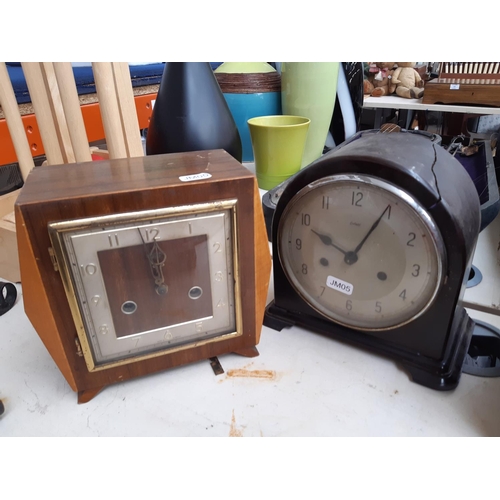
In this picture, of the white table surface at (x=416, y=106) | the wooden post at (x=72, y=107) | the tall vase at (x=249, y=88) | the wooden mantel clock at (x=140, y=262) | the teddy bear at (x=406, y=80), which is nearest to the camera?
the wooden mantel clock at (x=140, y=262)

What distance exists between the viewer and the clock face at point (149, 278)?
0.43m

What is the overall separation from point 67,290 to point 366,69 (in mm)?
1518

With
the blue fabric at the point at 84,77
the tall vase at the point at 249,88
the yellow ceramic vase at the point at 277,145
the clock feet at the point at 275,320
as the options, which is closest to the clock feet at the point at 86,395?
the clock feet at the point at 275,320

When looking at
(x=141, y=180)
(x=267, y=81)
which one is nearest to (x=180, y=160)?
(x=141, y=180)

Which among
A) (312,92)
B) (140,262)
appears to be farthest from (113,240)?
(312,92)

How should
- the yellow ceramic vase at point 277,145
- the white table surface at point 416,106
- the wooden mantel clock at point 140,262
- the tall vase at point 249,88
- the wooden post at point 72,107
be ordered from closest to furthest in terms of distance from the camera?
the wooden mantel clock at point 140,262 < the wooden post at point 72,107 < the yellow ceramic vase at point 277,145 < the tall vase at point 249,88 < the white table surface at point 416,106

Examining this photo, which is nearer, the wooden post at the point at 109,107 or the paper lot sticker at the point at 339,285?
the paper lot sticker at the point at 339,285

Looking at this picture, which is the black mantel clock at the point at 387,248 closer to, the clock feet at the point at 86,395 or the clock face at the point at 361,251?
the clock face at the point at 361,251

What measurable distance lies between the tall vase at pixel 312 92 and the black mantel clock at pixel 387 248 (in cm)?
47

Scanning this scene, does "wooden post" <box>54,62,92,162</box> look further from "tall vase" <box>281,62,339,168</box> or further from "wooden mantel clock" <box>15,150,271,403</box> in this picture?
"tall vase" <box>281,62,339,168</box>

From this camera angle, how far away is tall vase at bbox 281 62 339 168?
36.4 inches

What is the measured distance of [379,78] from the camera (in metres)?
1.52

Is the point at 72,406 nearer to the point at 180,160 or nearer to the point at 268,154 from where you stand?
the point at 180,160

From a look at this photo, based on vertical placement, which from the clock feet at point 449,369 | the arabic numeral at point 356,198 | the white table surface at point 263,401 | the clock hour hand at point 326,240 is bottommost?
the white table surface at point 263,401
